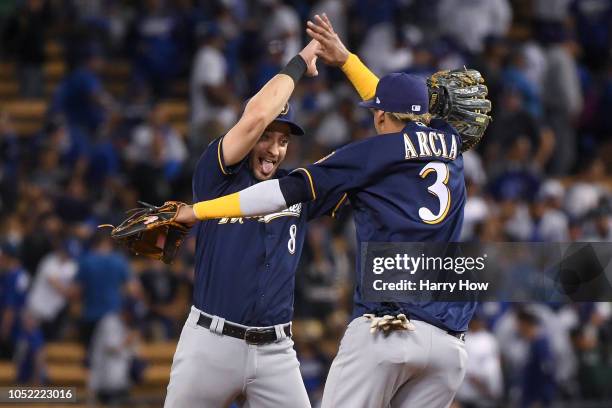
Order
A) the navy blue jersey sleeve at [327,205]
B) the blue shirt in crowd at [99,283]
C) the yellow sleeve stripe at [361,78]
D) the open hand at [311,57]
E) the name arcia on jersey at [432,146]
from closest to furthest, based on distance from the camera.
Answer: the name arcia on jersey at [432,146] → the navy blue jersey sleeve at [327,205] → the open hand at [311,57] → the yellow sleeve stripe at [361,78] → the blue shirt in crowd at [99,283]

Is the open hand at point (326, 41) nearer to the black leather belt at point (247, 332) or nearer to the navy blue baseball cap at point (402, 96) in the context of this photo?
the navy blue baseball cap at point (402, 96)

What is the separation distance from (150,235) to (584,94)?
11201 mm

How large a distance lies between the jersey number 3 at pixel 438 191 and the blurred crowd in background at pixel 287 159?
574 cm

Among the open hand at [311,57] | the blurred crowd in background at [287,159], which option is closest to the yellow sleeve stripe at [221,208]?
the open hand at [311,57]

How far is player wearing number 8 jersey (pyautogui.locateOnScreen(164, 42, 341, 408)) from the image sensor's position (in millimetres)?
6336

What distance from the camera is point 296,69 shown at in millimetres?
6633

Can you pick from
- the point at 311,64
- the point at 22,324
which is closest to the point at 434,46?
the point at 22,324

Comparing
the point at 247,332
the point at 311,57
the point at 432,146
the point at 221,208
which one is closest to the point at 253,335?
the point at 247,332

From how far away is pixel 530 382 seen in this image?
505 inches

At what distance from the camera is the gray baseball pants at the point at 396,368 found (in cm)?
602

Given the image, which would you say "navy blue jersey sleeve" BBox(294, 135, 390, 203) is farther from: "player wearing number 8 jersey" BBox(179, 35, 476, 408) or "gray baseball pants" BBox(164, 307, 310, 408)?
→ "gray baseball pants" BBox(164, 307, 310, 408)

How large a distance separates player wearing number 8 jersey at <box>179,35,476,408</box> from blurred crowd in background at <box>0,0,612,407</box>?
5.62 m

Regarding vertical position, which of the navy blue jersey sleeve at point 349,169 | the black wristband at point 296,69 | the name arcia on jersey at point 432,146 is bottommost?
the navy blue jersey sleeve at point 349,169

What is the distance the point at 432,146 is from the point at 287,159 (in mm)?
7628
